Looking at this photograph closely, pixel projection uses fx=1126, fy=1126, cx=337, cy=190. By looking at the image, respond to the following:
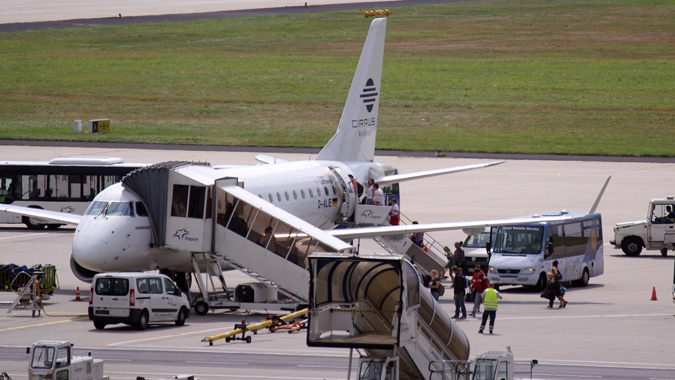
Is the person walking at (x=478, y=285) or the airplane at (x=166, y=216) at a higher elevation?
the airplane at (x=166, y=216)

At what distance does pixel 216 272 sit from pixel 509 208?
3024 centimetres

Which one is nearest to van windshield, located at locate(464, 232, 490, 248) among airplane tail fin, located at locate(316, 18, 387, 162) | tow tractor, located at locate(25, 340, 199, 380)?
airplane tail fin, located at locate(316, 18, 387, 162)

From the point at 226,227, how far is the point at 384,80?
90.9 m

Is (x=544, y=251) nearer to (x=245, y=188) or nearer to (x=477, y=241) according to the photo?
(x=477, y=241)

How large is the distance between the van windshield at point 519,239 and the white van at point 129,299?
16145 mm

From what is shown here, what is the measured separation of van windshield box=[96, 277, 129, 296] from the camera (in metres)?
36.1

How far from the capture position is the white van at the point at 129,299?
36125 millimetres

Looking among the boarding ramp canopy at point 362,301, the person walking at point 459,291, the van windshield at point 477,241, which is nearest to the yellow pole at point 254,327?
the person walking at point 459,291

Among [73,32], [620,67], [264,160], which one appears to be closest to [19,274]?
[264,160]

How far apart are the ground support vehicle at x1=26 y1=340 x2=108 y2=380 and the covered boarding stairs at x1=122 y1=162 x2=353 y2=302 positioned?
15.0 meters

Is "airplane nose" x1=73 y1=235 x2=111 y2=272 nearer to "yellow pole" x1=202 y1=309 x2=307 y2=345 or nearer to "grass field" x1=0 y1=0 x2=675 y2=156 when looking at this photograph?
"yellow pole" x1=202 y1=309 x2=307 y2=345

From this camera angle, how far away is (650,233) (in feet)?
182

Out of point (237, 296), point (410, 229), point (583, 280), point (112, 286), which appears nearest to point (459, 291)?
point (410, 229)

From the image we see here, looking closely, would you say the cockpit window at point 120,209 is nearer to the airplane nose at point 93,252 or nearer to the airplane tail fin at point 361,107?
the airplane nose at point 93,252
